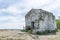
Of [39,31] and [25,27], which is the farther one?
[25,27]

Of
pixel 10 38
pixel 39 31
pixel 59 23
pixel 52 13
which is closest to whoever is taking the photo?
pixel 10 38

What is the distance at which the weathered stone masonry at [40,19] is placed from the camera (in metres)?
24.0

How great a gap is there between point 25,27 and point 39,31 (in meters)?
2.88

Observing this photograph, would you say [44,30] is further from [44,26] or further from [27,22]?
[27,22]

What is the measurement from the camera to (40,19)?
24016mm

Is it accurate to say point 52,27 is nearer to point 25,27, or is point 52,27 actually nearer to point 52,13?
point 52,13

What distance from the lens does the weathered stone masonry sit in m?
24.0

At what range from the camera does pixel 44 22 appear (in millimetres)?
24141

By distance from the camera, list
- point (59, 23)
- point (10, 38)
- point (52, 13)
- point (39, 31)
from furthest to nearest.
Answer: point (59, 23), point (52, 13), point (39, 31), point (10, 38)

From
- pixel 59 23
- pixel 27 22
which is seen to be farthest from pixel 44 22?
pixel 59 23

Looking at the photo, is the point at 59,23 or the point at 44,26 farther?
the point at 59,23

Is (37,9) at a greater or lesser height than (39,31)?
greater

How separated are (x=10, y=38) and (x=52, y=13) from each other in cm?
1088

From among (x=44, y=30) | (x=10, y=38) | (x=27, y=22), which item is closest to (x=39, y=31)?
(x=44, y=30)
